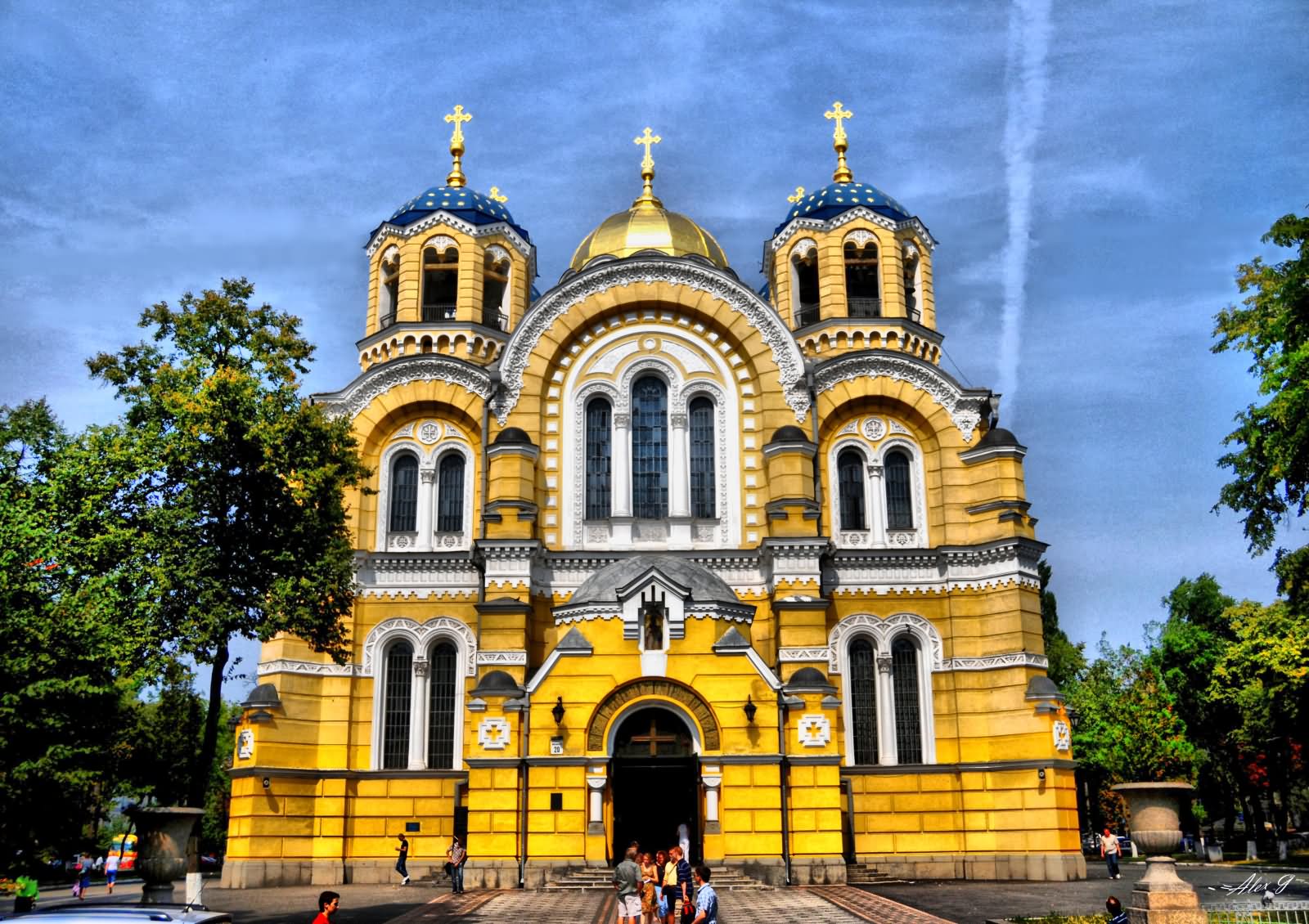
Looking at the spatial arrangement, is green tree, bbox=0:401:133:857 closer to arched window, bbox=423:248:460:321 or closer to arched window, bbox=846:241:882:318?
arched window, bbox=423:248:460:321

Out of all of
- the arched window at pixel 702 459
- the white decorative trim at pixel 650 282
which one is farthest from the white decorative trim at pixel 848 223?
the arched window at pixel 702 459

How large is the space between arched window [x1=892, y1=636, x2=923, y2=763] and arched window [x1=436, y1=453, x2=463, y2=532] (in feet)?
41.3

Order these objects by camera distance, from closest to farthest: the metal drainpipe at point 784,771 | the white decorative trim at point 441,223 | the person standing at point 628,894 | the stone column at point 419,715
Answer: the person standing at point 628,894, the metal drainpipe at point 784,771, the stone column at point 419,715, the white decorative trim at point 441,223

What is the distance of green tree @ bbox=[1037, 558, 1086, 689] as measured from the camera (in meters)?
56.9

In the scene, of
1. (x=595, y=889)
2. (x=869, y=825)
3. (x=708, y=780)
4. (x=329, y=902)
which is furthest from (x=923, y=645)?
(x=329, y=902)

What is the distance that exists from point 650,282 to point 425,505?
895 centimetres

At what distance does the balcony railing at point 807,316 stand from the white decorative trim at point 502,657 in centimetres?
1385

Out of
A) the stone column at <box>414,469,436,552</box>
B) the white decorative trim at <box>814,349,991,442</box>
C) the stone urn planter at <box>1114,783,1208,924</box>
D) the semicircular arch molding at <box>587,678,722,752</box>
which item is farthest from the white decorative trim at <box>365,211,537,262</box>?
the stone urn planter at <box>1114,783,1208,924</box>

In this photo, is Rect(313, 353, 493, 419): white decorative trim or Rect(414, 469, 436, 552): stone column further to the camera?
Rect(313, 353, 493, 419): white decorative trim

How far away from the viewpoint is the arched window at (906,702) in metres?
32.0

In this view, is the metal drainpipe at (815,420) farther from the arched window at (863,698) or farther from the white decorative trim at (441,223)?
the white decorative trim at (441,223)

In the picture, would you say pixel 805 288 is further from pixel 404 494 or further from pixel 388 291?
pixel 404 494

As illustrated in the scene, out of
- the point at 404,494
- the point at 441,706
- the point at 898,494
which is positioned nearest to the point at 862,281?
the point at 898,494

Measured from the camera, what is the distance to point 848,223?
3703 centimetres
